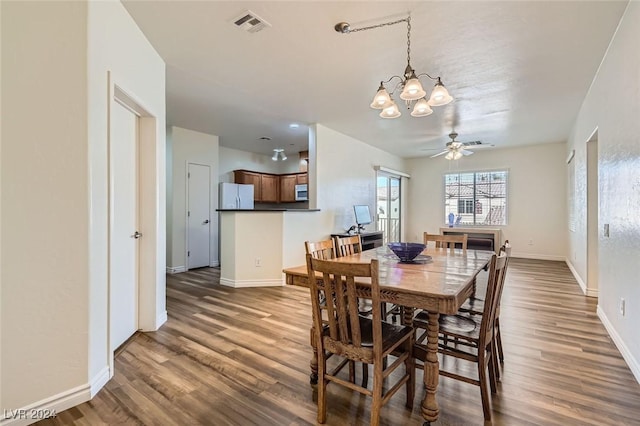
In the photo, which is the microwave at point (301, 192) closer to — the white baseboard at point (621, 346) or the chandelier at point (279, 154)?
the chandelier at point (279, 154)

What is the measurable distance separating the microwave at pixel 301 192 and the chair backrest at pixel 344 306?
573 centimetres

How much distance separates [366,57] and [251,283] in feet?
10.9

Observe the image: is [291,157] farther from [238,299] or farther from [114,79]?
[114,79]

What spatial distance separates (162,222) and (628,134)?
12.8ft

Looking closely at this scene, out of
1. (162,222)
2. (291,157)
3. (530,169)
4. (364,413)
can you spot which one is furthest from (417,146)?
(364,413)

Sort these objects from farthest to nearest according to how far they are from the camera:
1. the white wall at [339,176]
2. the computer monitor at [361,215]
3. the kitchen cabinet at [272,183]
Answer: the kitchen cabinet at [272,183] < the computer monitor at [361,215] < the white wall at [339,176]

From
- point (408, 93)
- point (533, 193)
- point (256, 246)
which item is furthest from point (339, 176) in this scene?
point (533, 193)

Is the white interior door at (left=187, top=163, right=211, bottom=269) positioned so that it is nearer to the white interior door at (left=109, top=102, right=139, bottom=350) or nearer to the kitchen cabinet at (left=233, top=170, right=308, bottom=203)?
the kitchen cabinet at (left=233, top=170, right=308, bottom=203)

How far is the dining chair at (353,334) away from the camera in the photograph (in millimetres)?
1458

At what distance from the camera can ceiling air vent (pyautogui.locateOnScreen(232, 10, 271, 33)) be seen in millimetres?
2248

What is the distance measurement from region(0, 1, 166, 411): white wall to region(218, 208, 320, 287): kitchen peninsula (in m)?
2.55

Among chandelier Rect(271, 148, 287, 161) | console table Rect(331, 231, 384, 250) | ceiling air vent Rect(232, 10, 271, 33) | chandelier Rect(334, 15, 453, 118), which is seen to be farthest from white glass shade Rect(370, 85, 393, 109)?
chandelier Rect(271, 148, 287, 161)

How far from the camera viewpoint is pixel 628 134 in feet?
7.27

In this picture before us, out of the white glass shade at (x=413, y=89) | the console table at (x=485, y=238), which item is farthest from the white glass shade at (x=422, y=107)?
the console table at (x=485, y=238)
